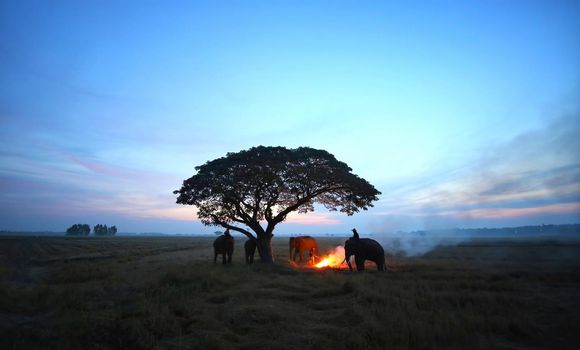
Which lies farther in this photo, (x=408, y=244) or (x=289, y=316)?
(x=408, y=244)

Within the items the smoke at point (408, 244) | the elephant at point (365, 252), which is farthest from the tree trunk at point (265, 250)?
the smoke at point (408, 244)

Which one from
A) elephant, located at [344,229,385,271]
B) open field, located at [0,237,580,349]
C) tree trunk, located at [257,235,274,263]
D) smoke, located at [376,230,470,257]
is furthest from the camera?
smoke, located at [376,230,470,257]

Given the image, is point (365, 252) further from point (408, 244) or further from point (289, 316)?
point (408, 244)

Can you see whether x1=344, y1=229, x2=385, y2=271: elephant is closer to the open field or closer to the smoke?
the open field

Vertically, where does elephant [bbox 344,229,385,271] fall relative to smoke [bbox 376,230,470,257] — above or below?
above

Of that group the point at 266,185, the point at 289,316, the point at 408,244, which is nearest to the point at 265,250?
the point at 266,185

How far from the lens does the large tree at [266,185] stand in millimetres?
23828

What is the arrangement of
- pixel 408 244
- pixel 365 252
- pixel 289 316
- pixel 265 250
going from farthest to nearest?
1. pixel 408 244
2. pixel 265 250
3. pixel 365 252
4. pixel 289 316

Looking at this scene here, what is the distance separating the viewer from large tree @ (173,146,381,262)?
2383 cm

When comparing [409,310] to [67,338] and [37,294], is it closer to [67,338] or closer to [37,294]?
[67,338]

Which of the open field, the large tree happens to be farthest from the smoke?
the open field

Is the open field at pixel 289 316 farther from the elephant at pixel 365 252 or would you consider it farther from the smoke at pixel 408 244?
the smoke at pixel 408 244

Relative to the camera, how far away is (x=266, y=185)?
2438 cm

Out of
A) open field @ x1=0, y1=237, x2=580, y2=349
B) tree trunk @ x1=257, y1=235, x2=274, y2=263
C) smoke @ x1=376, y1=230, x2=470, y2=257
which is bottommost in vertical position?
smoke @ x1=376, y1=230, x2=470, y2=257
